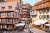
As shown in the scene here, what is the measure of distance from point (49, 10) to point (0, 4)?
636 cm

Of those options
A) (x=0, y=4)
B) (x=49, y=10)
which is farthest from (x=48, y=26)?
(x=0, y=4)

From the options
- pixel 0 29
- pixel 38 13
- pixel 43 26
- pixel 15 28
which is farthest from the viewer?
pixel 38 13

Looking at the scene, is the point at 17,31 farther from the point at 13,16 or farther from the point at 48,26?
the point at 48,26

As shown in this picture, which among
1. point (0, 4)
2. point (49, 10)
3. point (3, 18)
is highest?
point (0, 4)

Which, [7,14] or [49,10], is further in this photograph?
[49,10]

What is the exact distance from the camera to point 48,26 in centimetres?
1123

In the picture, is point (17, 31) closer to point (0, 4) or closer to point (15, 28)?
point (15, 28)

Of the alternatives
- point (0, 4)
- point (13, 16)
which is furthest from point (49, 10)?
point (0, 4)

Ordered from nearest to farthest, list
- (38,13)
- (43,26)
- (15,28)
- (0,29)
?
(0,29)
(15,28)
(43,26)
(38,13)

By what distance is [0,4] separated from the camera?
10242 mm

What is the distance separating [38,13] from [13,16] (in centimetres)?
426

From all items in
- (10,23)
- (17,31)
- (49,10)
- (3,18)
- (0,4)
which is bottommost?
(17,31)

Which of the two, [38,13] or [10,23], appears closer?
[10,23]

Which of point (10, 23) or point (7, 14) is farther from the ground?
point (7, 14)
